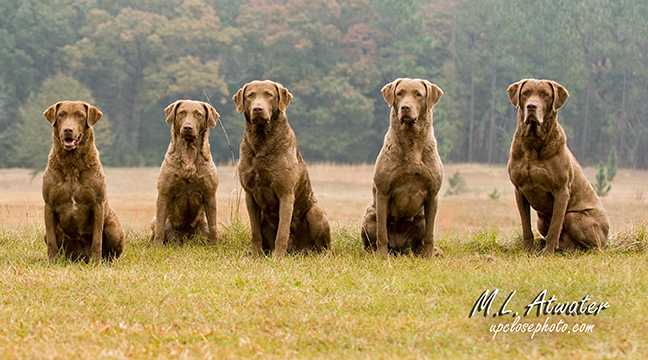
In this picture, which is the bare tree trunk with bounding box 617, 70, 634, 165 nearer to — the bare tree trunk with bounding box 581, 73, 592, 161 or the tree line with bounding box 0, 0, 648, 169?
the tree line with bounding box 0, 0, 648, 169

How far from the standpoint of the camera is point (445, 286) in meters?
5.15

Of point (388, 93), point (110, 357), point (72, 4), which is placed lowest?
point (110, 357)

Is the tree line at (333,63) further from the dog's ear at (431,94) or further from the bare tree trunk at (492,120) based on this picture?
the dog's ear at (431,94)

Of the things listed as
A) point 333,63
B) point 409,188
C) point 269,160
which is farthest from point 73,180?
point 333,63

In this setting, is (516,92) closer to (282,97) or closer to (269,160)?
(282,97)

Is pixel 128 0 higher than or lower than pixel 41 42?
higher

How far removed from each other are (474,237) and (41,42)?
31082 mm

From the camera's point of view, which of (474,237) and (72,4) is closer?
(474,237)

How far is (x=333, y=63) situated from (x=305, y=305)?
31454mm

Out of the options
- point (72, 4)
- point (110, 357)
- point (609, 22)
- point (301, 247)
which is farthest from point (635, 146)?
point (110, 357)

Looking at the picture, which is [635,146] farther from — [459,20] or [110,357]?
[110,357]

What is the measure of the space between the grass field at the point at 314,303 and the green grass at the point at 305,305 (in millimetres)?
13

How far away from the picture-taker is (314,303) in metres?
4.66

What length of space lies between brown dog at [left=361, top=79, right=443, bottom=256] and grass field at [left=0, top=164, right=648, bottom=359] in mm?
477
